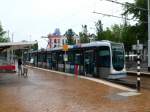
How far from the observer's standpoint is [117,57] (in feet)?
110

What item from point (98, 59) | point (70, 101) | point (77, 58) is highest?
point (77, 58)

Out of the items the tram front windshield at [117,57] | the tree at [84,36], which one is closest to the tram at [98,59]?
the tram front windshield at [117,57]

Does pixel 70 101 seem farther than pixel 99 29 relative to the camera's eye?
No

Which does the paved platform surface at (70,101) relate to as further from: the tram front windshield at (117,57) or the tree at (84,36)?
the tree at (84,36)

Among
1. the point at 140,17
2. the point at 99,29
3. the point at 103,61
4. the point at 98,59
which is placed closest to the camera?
the point at 103,61

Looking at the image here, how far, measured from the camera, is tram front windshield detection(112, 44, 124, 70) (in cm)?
3316

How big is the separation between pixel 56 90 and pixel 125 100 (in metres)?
5.62

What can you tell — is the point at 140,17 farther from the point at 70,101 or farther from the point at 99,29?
the point at 70,101

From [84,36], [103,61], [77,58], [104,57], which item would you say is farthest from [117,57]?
[84,36]

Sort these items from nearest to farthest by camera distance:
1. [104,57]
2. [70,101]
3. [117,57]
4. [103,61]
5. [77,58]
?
[70,101]
[117,57]
[104,57]
[103,61]
[77,58]

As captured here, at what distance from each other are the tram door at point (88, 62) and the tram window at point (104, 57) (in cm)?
158

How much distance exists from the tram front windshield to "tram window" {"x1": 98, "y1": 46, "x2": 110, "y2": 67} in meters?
0.49

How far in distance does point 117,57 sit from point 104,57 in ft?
3.63

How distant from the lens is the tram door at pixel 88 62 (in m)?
36.2
